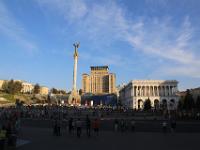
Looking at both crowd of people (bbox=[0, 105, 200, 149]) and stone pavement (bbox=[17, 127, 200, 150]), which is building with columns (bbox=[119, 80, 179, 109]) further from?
stone pavement (bbox=[17, 127, 200, 150])

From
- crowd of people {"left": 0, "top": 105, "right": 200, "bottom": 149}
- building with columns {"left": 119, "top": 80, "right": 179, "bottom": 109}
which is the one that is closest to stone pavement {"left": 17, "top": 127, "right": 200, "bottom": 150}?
crowd of people {"left": 0, "top": 105, "right": 200, "bottom": 149}

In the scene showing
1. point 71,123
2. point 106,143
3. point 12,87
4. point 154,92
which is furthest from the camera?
point 12,87

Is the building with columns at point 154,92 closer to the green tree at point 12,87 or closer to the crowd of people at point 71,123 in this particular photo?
the green tree at point 12,87

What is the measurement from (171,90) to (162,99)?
633 centimetres

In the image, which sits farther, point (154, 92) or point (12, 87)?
point (12, 87)

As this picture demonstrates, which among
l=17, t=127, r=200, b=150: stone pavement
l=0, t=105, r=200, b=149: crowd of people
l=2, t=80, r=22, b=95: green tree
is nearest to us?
l=0, t=105, r=200, b=149: crowd of people

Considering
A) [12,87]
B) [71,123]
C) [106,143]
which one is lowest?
[106,143]

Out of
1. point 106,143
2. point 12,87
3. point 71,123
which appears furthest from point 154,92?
point 106,143

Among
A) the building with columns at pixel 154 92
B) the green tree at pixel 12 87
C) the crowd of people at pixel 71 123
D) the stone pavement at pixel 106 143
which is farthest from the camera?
the green tree at pixel 12 87

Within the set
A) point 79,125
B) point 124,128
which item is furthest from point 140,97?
point 79,125

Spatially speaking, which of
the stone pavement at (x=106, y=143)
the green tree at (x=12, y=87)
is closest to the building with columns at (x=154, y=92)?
the green tree at (x=12, y=87)

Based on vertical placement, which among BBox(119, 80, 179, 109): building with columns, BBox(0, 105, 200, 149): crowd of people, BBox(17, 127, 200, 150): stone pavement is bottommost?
BBox(17, 127, 200, 150): stone pavement

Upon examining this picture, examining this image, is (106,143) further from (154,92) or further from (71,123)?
(154,92)

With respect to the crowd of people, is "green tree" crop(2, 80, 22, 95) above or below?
above
